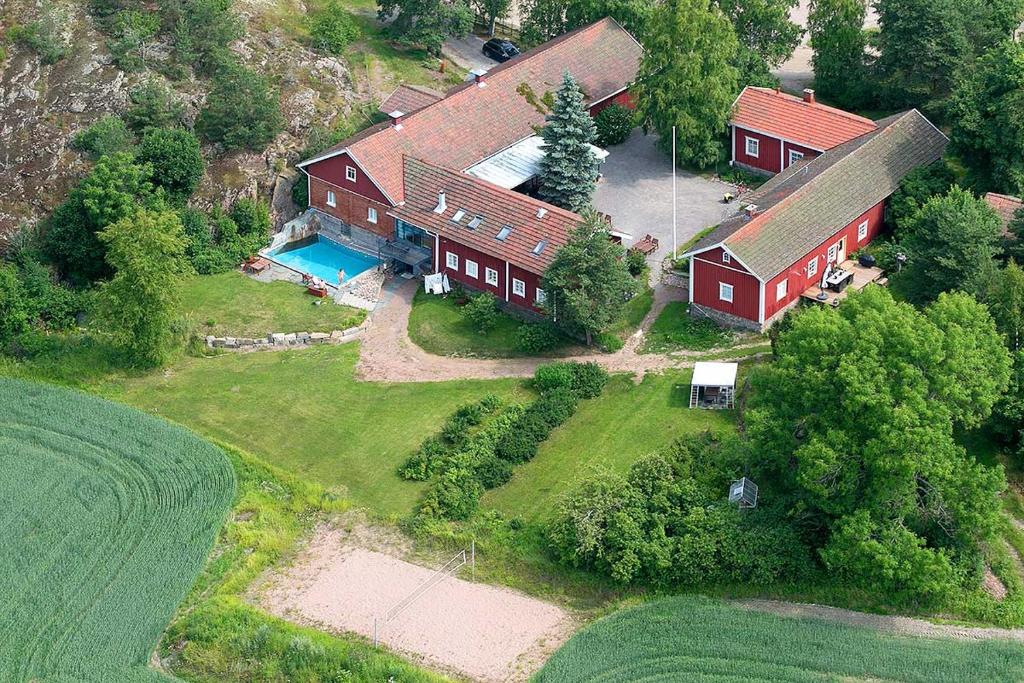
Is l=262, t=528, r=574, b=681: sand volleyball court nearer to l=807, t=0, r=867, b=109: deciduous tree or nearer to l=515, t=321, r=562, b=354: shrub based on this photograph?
l=515, t=321, r=562, b=354: shrub

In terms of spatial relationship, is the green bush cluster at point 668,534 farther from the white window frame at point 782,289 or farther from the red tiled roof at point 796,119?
the red tiled roof at point 796,119

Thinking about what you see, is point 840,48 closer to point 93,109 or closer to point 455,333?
point 455,333

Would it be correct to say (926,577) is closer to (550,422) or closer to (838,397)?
(838,397)

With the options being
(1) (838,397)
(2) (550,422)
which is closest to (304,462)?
(2) (550,422)

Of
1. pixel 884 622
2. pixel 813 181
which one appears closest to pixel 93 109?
pixel 813 181

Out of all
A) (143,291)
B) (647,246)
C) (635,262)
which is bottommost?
(647,246)

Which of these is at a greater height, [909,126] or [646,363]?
[909,126]

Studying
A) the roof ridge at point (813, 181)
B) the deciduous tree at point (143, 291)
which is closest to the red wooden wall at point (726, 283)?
the roof ridge at point (813, 181)
